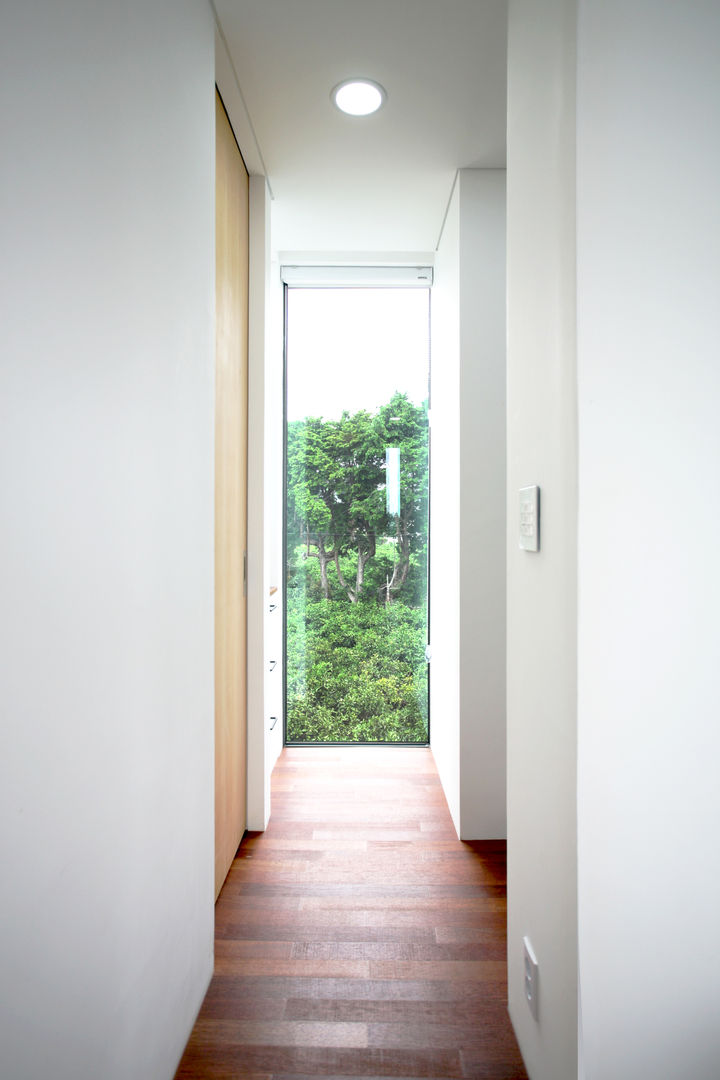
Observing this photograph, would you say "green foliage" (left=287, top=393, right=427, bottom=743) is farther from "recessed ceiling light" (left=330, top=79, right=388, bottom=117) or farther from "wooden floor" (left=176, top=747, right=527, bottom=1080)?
"recessed ceiling light" (left=330, top=79, right=388, bottom=117)

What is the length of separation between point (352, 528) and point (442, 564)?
665 millimetres

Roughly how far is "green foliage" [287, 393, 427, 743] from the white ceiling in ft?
3.49
